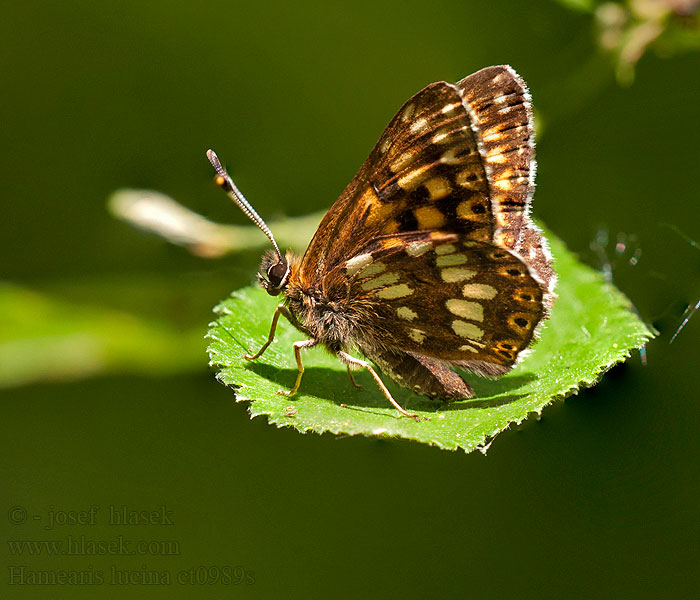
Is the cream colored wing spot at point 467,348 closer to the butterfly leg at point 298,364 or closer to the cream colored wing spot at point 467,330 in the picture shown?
Result: the cream colored wing spot at point 467,330

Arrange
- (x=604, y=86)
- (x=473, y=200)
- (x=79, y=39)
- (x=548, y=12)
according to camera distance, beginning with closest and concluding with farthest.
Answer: (x=473, y=200)
(x=604, y=86)
(x=548, y=12)
(x=79, y=39)

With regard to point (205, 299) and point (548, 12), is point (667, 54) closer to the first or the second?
point (548, 12)

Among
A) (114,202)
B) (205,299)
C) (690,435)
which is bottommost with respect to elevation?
→ (690,435)

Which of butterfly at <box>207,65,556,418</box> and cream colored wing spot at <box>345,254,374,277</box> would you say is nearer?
butterfly at <box>207,65,556,418</box>

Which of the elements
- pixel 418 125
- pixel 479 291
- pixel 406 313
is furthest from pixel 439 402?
pixel 418 125

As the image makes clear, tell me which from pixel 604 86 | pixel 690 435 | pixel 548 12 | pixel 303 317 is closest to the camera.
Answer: pixel 303 317

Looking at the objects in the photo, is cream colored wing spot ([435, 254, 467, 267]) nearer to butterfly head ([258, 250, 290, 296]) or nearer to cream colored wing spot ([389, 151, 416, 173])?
cream colored wing spot ([389, 151, 416, 173])

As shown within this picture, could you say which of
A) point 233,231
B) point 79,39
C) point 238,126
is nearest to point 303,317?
point 233,231

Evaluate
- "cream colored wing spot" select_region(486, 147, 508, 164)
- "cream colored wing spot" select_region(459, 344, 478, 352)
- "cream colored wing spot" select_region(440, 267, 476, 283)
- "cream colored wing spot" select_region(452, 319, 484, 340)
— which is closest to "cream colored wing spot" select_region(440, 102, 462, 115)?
"cream colored wing spot" select_region(486, 147, 508, 164)
